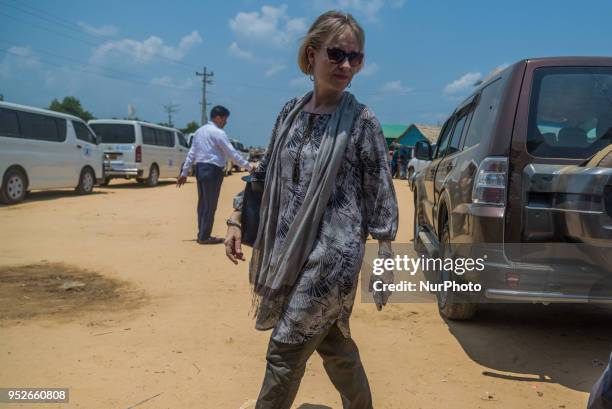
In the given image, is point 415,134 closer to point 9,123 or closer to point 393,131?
point 393,131

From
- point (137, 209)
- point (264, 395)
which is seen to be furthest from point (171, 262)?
point (137, 209)

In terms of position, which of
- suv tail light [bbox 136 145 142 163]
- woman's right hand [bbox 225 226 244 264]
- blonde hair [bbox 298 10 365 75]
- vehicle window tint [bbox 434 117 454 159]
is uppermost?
blonde hair [bbox 298 10 365 75]

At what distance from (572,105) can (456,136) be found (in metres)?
1.65

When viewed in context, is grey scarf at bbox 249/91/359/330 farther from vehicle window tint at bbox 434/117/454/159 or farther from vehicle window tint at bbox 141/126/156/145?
vehicle window tint at bbox 141/126/156/145

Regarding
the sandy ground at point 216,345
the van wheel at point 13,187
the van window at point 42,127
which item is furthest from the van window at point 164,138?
the sandy ground at point 216,345

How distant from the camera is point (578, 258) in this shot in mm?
3119

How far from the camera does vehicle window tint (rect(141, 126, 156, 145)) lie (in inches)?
642

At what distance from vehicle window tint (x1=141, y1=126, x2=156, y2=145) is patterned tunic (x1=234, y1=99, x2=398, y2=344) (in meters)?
15.0

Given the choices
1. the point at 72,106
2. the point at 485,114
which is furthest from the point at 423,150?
the point at 72,106

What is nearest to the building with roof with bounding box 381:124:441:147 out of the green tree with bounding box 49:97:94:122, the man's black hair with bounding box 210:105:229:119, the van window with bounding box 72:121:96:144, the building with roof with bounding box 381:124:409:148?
the building with roof with bounding box 381:124:409:148

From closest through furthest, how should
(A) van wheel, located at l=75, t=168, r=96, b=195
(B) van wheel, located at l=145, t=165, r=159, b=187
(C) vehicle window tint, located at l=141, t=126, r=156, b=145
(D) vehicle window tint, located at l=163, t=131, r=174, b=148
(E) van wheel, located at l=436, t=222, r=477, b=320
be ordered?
(E) van wheel, located at l=436, t=222, r=477, b=320 < (A) van wheel, located at l=75, t=168, r=96, b=195 < (C) vehicle window tint, located at l=141, t=126, r=156, b=145 < (B) van wheel, located at l=145, t=165, r=159, b=187 < (D) vehicle window tint, located at l=163, t=131, r=174, b=148

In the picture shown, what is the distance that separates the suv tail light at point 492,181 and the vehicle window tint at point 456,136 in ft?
4.55

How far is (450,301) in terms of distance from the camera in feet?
13.3

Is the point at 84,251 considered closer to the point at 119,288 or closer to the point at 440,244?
the point at 119,288
